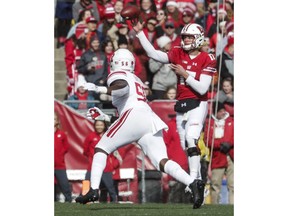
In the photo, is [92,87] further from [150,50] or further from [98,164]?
[150,50]

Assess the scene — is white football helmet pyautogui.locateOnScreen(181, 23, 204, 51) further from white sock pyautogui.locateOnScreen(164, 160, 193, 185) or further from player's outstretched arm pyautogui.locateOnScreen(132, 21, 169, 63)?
white sock pyautogui.locateOnScreen(164, 160, 193, 185)

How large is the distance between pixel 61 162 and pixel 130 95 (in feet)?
14.1

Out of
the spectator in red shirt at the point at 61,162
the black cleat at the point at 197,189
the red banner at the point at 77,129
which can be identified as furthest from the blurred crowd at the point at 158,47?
the black cleat at the point at 197,189

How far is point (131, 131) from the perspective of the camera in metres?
10.4

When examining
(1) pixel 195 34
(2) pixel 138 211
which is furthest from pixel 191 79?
(2) pixel 138 211

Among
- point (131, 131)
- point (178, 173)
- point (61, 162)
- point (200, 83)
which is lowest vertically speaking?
point (178, 173)

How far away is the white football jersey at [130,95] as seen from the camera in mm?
10516

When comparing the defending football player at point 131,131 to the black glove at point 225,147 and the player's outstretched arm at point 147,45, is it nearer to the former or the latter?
the player's outstretched arm at point 147,45

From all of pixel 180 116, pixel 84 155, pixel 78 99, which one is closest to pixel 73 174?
pixel 84 155

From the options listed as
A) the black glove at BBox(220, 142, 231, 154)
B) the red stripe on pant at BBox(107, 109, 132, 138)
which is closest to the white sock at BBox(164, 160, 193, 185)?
the red stripe on pant at BBox(107, 109, 132, 138)

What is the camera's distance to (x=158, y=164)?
10359mm

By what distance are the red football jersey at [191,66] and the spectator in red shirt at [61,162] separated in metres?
3.35

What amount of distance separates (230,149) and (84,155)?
2100mm
